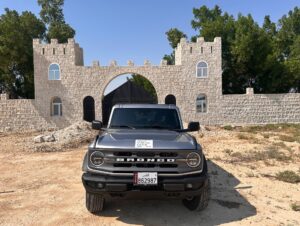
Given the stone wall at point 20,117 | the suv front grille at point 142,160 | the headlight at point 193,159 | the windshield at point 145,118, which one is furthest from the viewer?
the stone wall at point 20,117

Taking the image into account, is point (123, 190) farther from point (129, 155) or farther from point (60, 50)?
point (60, 50)

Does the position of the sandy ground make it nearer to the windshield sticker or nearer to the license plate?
the license plate

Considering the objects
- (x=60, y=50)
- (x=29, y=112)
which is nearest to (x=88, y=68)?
(x=60, y=50)

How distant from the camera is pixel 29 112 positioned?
22.6 m

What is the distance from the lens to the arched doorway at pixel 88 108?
23016 millimetres

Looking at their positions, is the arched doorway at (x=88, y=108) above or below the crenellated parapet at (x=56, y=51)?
below

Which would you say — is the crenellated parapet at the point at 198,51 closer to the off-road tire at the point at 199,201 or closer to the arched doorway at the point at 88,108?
the arched doorway at the point at 88,108

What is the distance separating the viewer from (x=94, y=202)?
5.11 m

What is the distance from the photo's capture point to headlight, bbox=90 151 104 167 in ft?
15.4

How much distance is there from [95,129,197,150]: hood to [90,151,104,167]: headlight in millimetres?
116

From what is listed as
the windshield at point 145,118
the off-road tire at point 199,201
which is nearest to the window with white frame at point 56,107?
the windshield at point 145,118

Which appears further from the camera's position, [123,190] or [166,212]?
[166,212]

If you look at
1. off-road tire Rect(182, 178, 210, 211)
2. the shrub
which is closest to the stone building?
the shrub

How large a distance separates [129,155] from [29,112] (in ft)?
65.6
